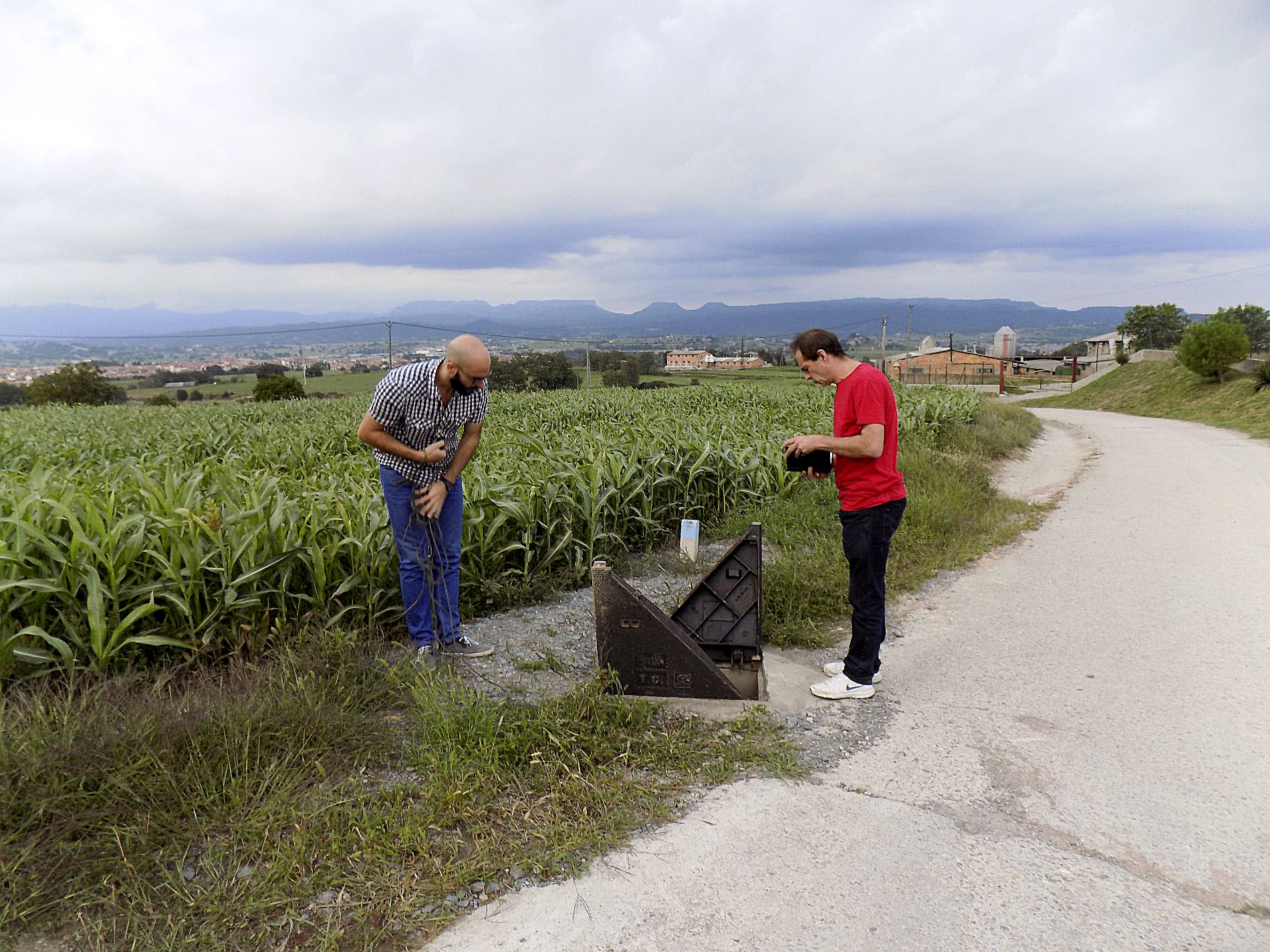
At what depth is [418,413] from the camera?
13.0ft

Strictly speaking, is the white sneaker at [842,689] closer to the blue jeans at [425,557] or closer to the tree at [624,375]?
the blue jeans at [425,557]

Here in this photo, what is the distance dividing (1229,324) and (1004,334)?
60.2m

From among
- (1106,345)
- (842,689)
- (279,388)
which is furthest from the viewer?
(1106,345)

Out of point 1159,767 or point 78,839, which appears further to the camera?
point 1159,767

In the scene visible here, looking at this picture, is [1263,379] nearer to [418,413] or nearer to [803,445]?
[803,445]

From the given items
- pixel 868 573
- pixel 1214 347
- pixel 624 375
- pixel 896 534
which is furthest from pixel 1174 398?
pixel 868 573

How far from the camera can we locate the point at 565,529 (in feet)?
19.7

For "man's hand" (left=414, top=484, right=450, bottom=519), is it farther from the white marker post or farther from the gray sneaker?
the white marker post

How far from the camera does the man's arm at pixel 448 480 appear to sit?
13.1 feet

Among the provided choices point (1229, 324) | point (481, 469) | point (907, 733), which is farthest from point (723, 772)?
point (1229, 324)

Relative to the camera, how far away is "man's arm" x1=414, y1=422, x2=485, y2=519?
3.99 meters

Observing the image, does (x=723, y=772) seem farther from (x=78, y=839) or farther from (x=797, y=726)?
(x=78, y=839)

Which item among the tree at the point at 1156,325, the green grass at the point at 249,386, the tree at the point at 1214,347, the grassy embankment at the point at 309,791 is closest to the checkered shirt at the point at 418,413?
the grassy embankment at the point at 309,791

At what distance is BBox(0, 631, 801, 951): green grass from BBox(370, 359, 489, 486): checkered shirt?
1.01m
